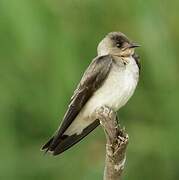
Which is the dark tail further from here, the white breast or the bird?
the white breast

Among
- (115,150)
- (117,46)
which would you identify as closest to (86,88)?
(117,46)

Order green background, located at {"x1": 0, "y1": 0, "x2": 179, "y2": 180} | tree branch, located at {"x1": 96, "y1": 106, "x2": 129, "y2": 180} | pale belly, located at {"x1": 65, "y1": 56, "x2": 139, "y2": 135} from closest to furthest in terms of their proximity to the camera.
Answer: tree branch, located at {"x1": 96, "y1": 106, "x2": 129, "y2": 180}
pale belly, located at {"x1": 65, "y1": 56, "x2": 139, "y2": 135}
green background, located at {"x1": 0, "y1": 0, "x2": 179, "y2": 180}

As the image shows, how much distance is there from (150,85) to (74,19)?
0.46m

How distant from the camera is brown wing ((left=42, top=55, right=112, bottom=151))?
11.7 ft

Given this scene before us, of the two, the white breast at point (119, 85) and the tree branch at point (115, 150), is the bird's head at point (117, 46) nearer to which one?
the white breast at point (119, 85)

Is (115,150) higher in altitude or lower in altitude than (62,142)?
higher

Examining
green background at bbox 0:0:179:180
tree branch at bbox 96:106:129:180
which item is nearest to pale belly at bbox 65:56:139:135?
tree branch at bbox 96:106:129:180

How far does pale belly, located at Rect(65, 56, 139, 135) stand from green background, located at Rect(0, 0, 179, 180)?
1.85ft

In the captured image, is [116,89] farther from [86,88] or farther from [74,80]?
[74,80]

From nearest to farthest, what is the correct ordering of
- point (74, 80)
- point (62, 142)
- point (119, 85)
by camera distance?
point (119, 85), point (62, 142), point (74, 80)

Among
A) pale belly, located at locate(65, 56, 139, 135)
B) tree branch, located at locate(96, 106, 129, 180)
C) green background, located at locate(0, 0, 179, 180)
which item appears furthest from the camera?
green background, located at locate(0, 0, 179, 180)

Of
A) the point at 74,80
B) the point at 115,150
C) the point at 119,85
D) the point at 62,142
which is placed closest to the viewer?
the point at 115,150

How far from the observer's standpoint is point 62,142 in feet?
12.1

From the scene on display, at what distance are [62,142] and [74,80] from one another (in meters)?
0.66
